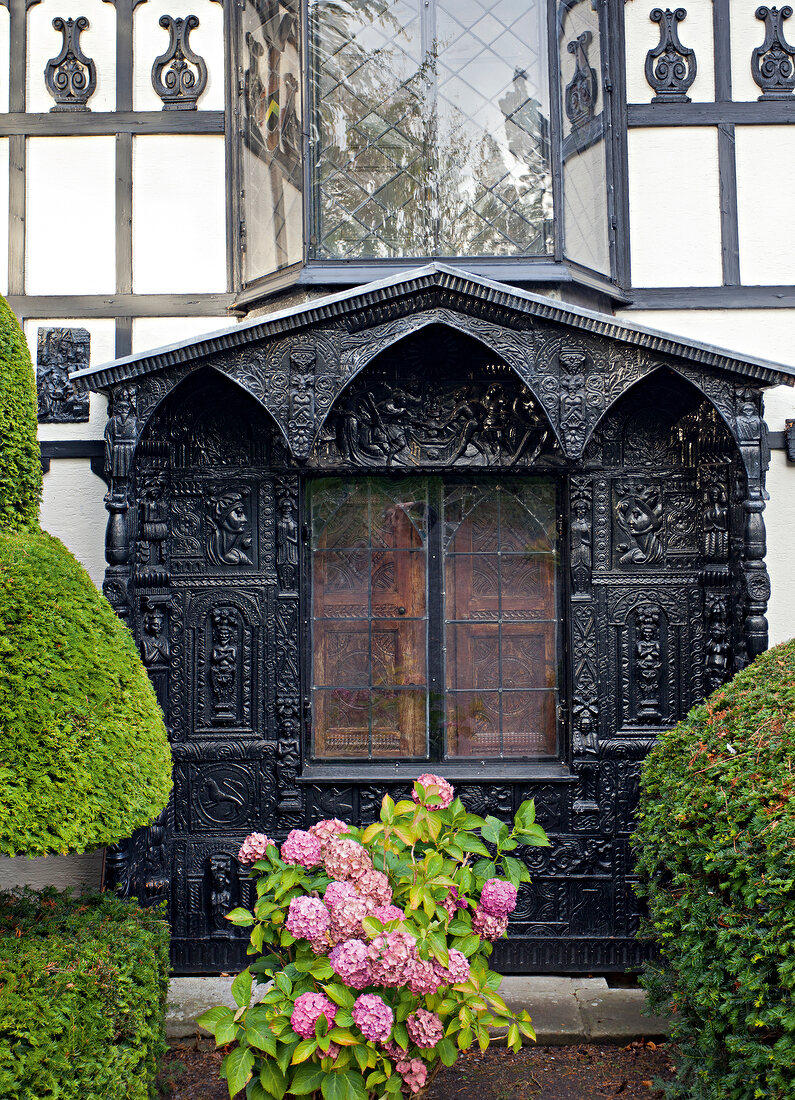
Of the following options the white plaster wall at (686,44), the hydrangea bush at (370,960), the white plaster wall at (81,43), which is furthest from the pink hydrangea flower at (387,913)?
the white plaster wall at (81,43)

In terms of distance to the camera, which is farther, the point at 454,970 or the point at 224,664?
the point at 224,664

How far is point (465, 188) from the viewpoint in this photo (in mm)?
4758

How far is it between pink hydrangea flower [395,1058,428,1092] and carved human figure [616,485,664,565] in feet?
9.13

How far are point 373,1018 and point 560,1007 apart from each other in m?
1.93

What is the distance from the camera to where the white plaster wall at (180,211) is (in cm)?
498

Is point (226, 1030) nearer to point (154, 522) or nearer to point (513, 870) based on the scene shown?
point (513, 870)

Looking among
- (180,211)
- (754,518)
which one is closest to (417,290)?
(180,211)

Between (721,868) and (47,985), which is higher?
(721,868)

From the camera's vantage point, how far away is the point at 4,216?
198 inches

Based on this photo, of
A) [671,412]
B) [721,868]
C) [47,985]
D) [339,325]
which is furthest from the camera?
[671,412]

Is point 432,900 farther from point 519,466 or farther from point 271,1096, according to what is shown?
point 519,466

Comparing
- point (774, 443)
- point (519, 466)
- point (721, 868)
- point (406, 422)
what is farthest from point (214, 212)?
point (721, 868)

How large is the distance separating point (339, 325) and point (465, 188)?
1.22m

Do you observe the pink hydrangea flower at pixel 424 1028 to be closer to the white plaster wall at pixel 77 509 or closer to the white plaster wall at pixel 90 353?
the white plaster wall at pixel 77 509
